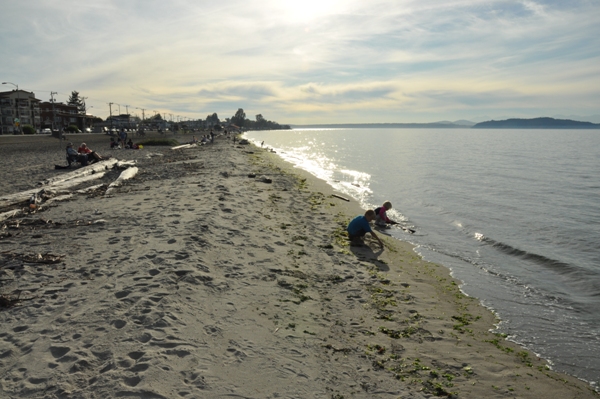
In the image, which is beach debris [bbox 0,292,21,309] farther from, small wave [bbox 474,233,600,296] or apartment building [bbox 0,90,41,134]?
apartment building [bbox 0,90,41,134]

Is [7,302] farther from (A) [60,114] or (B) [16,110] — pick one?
(A) [60,114]

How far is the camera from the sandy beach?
4.49 meters

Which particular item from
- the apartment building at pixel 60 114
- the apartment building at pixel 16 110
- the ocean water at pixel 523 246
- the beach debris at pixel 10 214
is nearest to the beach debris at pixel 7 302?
the beach debris at pixel 10 214

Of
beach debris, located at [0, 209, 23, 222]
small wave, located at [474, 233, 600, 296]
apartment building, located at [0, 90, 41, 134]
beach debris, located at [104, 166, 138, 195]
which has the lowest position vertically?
small wave, located at [474, 233, 600, 296]

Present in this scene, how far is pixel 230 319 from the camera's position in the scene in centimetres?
593

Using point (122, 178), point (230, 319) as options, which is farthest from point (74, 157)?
point (230, 319)

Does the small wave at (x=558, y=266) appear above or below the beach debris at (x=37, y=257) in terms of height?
below

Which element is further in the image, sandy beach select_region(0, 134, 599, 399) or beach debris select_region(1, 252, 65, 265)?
beach debris select_region(1, 252, 65, 265)

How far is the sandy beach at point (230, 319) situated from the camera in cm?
449

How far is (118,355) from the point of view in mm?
4605

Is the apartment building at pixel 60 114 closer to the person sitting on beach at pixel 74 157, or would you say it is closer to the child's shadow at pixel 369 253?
the person sitting on beach at pixel 74 157

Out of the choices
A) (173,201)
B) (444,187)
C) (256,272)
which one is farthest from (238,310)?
(444,187)

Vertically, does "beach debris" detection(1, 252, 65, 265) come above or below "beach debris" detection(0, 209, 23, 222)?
below

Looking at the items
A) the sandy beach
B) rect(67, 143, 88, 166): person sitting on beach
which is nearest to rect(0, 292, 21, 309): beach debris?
the sandy beach
